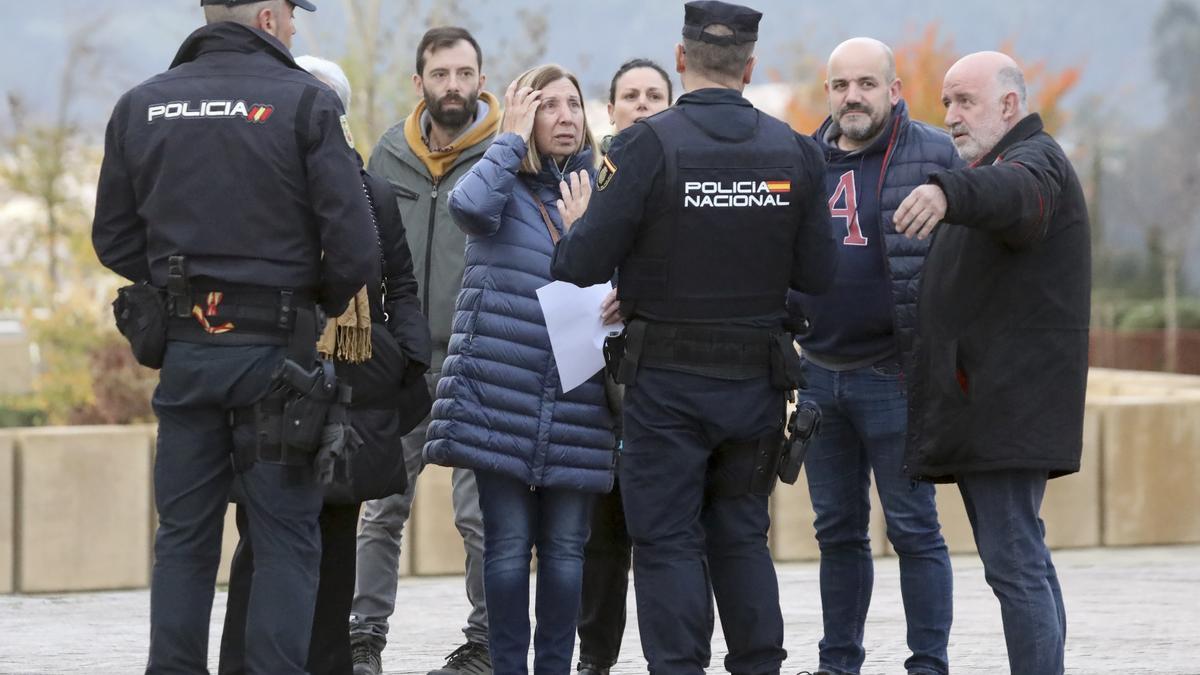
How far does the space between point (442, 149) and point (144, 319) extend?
77.2 inches

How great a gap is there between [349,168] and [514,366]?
0.92 m

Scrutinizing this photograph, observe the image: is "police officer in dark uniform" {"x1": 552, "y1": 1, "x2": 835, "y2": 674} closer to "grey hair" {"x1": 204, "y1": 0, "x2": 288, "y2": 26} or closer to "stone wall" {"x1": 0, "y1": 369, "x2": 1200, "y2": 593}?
"grey hair" {"x1": 204, "y1": 0, "x2": 288, "y2": 26}

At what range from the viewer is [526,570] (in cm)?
590

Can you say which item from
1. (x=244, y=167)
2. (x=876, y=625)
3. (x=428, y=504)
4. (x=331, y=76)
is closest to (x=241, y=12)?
(x=244, y=167)

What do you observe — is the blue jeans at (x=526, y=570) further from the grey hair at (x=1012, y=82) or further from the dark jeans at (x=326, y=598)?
the grey hair at (x=1012, y=82)

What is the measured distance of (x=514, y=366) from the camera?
581cm

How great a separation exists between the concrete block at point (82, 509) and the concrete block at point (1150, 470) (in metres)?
5.02

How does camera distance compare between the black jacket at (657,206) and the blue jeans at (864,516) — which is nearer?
the black jacket at (657,206)

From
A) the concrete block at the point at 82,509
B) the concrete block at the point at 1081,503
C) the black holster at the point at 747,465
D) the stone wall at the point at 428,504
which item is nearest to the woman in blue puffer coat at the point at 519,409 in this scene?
the black holster at the point at 747,465

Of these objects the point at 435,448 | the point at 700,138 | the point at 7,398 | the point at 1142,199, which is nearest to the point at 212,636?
the point at 435,448

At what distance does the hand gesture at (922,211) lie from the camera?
508 cm

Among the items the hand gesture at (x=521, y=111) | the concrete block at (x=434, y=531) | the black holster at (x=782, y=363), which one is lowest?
the concrete block at (x=434, y=531)

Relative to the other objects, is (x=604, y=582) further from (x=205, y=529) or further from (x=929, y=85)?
(x=929, y=85)

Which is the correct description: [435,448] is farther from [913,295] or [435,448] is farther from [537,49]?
[537,49]
